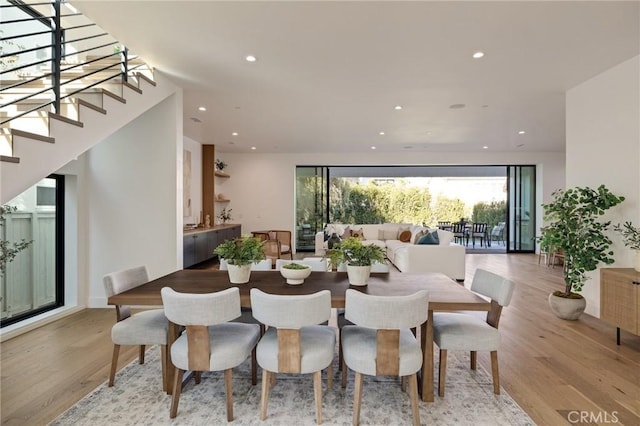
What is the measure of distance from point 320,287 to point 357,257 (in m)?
0.36

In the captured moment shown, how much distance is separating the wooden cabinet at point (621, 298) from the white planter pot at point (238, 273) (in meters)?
3.42

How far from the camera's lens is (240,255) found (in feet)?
8.37

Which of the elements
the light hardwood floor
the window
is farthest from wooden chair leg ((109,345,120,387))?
the window

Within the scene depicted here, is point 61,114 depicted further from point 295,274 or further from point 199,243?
point 199,243

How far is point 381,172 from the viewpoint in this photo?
33.4ft

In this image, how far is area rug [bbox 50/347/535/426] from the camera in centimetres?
208

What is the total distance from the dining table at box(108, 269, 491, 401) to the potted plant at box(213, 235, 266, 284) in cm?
8

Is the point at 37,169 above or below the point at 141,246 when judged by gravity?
above

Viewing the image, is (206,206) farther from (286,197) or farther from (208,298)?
(208,298)

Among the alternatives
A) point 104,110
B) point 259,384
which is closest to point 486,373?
point 259,384

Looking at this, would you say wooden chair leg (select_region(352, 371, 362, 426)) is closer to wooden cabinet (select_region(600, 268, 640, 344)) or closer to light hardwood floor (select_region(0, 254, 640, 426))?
light hardwood floor (select_region(0, 254, 640, 426))

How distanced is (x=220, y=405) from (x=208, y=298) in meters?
0.87

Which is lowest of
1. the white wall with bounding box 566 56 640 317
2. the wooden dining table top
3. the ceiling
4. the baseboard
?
the baseboard

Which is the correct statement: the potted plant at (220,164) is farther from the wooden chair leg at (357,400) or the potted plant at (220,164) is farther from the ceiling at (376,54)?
the wooden chair leg at (357,400)
